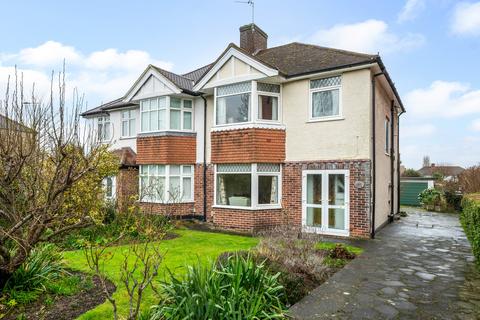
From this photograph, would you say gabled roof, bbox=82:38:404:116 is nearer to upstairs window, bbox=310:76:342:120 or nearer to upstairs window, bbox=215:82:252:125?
upstairs window, bbox=310:76:342:120

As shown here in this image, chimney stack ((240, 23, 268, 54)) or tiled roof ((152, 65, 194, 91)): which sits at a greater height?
chimney stack ((240, 23, 268, 54))

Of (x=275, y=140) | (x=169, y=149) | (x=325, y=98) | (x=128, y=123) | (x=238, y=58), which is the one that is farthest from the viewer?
(x=128, y=123)

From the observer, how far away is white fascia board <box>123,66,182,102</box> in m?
14.9

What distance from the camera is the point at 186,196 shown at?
611 inches

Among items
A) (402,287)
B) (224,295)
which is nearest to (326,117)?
(402,287)

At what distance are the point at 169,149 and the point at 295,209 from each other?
6.55m

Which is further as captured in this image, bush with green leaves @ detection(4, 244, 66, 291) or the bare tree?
bush with green leaves @ detection(4, 244, 66, 291)

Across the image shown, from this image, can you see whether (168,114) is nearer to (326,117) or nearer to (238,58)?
(238,58)

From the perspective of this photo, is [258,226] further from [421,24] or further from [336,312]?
[421,24]

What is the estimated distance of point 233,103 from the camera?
13.5 meters

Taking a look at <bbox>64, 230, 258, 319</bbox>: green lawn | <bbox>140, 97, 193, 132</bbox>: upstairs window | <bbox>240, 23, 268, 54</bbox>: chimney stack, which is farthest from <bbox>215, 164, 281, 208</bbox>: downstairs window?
<bbox>240, 23, 268, 54</bbox>: chimney stack

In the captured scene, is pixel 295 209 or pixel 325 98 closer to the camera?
pixel 325 98

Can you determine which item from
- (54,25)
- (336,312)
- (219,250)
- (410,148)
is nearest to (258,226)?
(219,250)

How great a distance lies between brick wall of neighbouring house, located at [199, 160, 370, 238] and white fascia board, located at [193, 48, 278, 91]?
3748 millimetres
